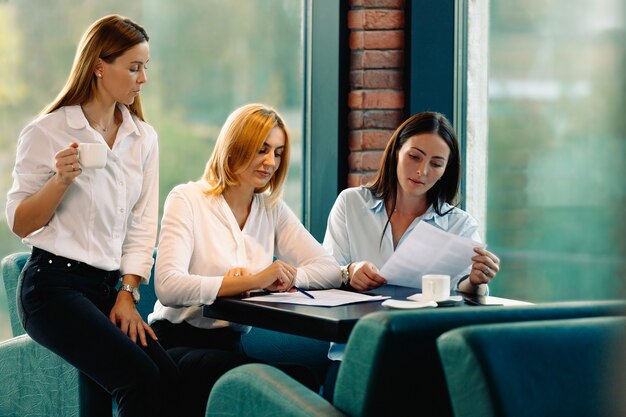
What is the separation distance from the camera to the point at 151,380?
2.24 metres

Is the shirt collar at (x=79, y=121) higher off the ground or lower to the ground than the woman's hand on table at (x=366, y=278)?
higher

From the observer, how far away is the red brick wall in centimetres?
392

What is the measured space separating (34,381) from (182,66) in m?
1.81

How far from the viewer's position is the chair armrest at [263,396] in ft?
5.61

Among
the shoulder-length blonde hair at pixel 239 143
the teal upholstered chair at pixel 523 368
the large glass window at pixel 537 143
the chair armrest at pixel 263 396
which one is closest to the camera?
the teal upholstered chair at pixel 523 368

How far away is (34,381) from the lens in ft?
8.83

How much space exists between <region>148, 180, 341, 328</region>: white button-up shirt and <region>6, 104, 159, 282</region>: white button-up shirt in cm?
11

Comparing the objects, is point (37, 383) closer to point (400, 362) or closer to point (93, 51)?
point (93, 51)

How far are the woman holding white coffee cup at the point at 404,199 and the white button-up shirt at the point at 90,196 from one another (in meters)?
0.81

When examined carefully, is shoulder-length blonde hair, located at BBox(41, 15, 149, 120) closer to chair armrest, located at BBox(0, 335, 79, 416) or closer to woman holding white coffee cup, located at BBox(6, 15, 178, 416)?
woman holding white coffee cup, located at BBox(6, 15, 178, 416)

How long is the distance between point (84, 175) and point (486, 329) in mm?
1444

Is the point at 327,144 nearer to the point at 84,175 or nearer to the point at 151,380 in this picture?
the point at 84,175

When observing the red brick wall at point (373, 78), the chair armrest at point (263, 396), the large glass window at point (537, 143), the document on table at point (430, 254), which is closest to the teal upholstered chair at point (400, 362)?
the chair armrest at point (263, 396)

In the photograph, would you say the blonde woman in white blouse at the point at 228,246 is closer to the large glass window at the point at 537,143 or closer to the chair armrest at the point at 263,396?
the chair armrest at the point at 263,396
